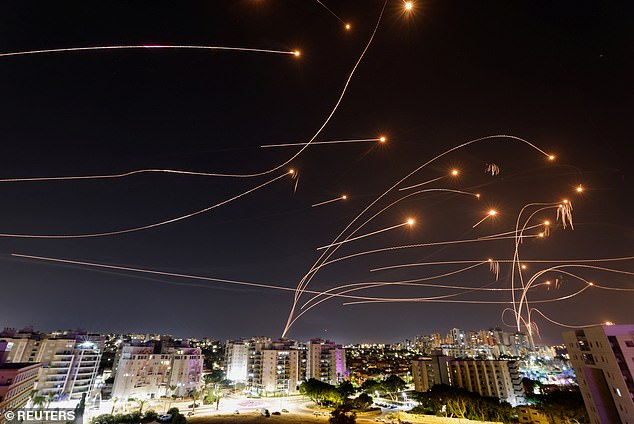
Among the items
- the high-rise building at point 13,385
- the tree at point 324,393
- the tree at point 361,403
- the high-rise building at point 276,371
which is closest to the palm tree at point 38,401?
the high-rise building at point 13,385

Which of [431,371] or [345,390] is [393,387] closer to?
[431,371]

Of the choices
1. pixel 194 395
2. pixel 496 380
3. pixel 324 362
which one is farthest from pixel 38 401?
pixel 496 380

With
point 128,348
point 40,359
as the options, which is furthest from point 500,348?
point 40,359

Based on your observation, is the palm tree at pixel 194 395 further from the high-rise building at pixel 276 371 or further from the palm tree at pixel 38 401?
the palm tree at pixel 38 401

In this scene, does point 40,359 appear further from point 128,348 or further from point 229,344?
point 229,344

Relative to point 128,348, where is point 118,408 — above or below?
below

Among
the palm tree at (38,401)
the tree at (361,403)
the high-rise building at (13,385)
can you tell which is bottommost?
the tree at (361,403)
